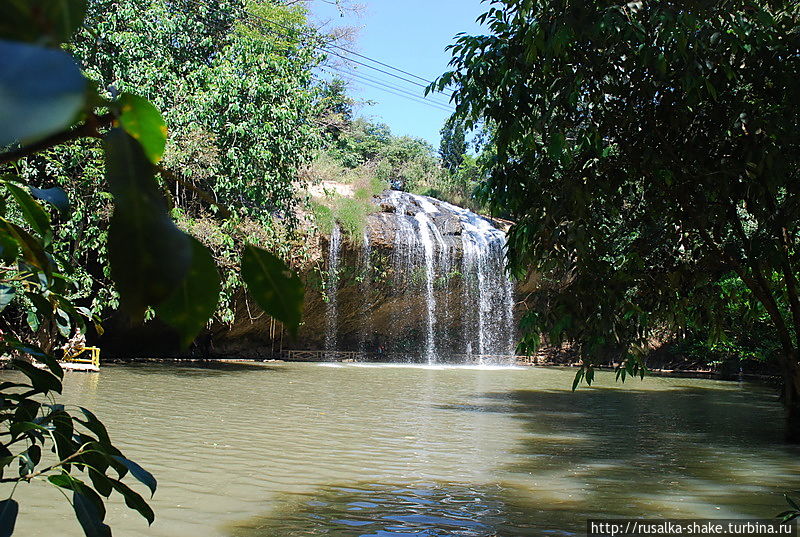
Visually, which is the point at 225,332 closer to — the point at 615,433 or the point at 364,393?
the point at 364,393

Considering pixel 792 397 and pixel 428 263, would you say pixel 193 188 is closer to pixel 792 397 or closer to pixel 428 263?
pixel 792 397

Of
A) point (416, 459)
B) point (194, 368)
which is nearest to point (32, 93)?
point (416, 459)

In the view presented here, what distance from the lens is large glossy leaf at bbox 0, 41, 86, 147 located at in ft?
0.84

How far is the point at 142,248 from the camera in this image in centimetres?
30

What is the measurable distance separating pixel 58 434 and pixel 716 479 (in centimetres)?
582

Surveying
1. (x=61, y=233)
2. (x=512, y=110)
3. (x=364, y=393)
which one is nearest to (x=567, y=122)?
(x=512, y=110)

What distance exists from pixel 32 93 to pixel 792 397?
834 centimetres

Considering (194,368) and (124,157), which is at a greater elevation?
(124,157)

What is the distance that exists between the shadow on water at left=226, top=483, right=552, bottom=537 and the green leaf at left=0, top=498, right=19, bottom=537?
11.1ft

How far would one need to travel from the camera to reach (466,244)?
21422 millimetres

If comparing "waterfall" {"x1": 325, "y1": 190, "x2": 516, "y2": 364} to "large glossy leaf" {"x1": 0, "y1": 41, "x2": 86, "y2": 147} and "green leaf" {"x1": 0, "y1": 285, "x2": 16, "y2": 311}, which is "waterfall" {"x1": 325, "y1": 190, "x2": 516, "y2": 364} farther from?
"large glossy leaf" {"x1": 0, "y1": 41, "x2": 86, "y2": 147}

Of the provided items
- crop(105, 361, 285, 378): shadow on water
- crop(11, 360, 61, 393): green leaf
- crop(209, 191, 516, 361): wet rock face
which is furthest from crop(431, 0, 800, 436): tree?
crop(209, 191, 516, 361): wet rock face

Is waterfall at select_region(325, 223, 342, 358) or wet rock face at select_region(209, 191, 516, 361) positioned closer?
waterfall at select_region(325, 223, 342, 358)

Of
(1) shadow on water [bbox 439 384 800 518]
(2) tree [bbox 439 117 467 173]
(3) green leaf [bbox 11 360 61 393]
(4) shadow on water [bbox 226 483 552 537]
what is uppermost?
(2) tree [bbox 439 117 467 173]
